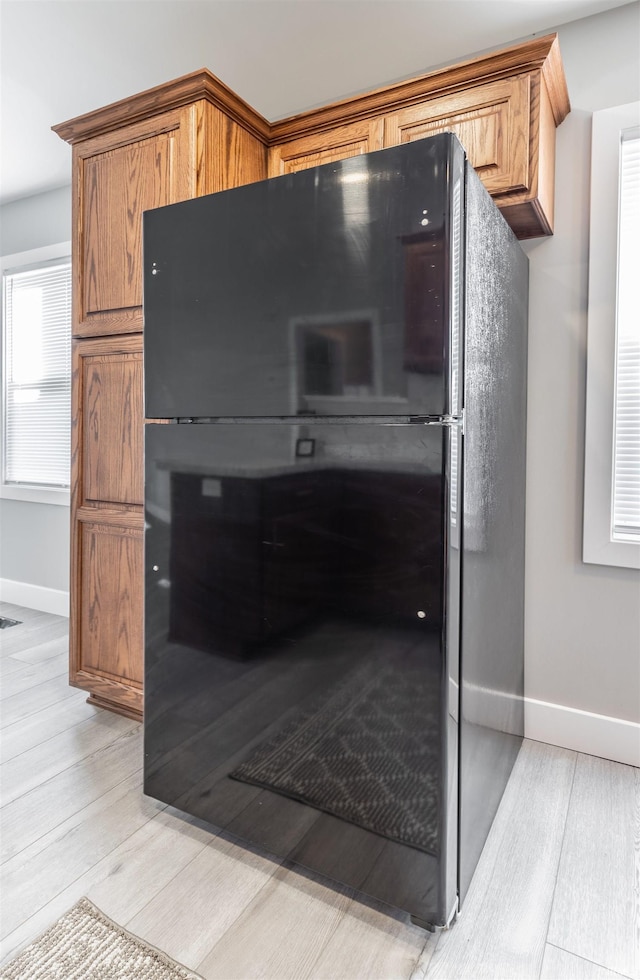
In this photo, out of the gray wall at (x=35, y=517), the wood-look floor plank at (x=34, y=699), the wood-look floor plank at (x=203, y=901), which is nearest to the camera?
the wood-look floor plank at (x=203, y=901)

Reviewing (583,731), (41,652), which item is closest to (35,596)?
(41,652)

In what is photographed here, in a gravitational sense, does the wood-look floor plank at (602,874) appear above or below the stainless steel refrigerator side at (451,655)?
below

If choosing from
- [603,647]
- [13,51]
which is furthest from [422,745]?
[13,51]

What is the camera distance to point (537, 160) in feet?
5.55

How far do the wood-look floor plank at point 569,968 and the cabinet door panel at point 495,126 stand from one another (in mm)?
1903

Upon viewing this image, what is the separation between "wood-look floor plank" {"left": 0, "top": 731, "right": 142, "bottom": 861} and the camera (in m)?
1.58

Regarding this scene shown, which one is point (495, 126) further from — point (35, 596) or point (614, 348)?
point (35, 596)

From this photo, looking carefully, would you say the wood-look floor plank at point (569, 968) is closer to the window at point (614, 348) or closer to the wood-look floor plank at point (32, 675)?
the window at point (614, 348)

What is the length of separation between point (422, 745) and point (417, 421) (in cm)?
66

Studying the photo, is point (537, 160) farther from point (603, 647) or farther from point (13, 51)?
point (13, 51)

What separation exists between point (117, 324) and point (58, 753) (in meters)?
1.50

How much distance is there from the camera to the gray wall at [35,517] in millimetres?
3389

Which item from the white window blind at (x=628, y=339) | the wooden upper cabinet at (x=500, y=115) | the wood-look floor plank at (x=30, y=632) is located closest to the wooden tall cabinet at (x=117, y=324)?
the wooden upper cabinet at (x=500, y=115)

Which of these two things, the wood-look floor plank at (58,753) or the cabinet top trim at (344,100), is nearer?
the cabinet top trim at (344,100)
